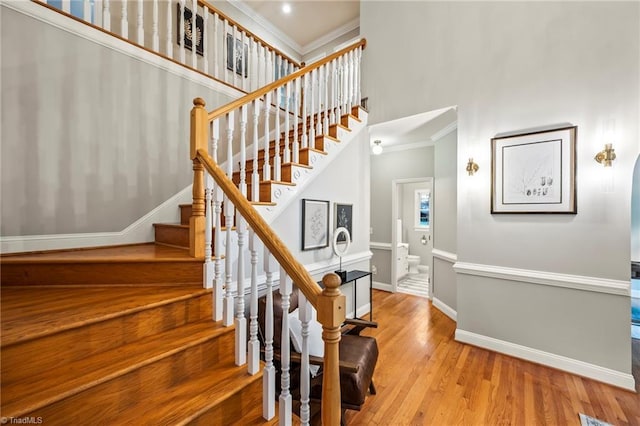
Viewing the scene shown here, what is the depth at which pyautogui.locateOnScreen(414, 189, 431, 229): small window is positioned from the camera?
6.90 meters

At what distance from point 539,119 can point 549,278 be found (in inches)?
61.8

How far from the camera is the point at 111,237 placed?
2516mm

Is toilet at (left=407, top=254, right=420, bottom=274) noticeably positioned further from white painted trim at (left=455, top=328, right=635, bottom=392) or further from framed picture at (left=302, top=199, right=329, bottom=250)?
framed picture at (left=302, top=199, right=329, bottom=250)

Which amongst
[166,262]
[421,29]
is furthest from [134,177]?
[421,29]

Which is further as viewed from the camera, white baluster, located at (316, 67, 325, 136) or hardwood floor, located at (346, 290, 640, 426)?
white baluster, located at (316, 67, 325, 136)

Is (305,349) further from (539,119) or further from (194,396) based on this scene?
(539,119)

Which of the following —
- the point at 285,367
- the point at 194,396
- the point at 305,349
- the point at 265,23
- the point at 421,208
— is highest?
the point at 265,23

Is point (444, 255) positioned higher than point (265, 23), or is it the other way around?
point (265, 23)

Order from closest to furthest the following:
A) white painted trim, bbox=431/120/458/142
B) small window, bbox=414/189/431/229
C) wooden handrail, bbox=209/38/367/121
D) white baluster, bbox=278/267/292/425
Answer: white baluster, bbox=278/267/292/425, wooden handrail, bbox=209/38/367/121, white painted trim, bbox=431/120/458/142, small window, bbox=414/189/431/229

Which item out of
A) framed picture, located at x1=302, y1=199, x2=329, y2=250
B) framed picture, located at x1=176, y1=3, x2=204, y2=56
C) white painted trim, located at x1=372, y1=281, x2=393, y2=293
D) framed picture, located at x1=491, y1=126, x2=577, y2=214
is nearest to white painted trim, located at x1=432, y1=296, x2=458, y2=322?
white painted trim, located at x1=372, y1=281, x2=393, y2=293

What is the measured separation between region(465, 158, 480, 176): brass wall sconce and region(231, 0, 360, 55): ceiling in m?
3.39

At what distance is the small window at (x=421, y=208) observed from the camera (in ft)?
22.6

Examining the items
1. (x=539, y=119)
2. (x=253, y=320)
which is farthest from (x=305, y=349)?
(x=539, y=119)

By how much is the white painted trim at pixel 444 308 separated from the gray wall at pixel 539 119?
0.62 metres
